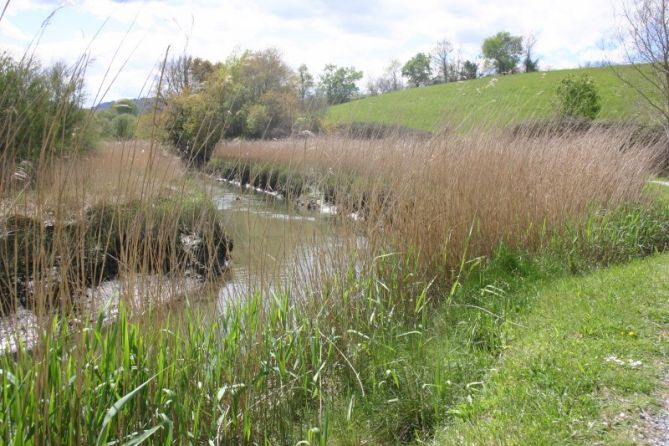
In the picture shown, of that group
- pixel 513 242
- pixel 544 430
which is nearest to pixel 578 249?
pixel 513 242

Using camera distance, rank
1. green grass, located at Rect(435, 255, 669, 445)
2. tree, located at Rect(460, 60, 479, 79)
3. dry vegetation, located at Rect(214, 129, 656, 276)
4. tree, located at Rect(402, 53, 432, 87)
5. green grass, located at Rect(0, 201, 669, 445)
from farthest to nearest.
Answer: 1. tree, located at Rect(402, 53, 432, 87)
2. tree, located at Rect(460, 60, 479, 79)
3. dry vegetation, located at Rect(214, 129, 656, 276)
4. green grass, located at Rect(435, 255, 669, 445)
5. green grass, located at Rect(0, 201, 669, 445)

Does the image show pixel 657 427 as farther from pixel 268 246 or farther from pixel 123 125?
pixel 123 125

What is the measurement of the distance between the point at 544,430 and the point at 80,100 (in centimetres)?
262

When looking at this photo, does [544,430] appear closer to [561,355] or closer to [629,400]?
[629,400]

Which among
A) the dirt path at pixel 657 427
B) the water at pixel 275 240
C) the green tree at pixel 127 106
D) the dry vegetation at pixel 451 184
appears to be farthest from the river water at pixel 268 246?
the dirt path at pixel 657 427

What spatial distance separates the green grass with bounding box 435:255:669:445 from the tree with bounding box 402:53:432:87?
64517mm

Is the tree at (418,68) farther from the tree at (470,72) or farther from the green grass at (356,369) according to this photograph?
the green grass at (356,369)

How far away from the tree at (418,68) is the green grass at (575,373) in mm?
64517

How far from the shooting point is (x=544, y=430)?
2.74 meters

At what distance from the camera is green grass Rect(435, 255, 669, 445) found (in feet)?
9.01

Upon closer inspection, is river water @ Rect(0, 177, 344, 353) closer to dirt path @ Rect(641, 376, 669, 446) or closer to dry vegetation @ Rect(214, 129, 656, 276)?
dry vegetation @ Rect(214, 129, 656, 276)

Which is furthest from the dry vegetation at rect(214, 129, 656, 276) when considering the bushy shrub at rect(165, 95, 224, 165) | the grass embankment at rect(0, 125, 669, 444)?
the bushy shrub at rect(165, 95, 224, 165)

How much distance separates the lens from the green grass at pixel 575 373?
275 cm

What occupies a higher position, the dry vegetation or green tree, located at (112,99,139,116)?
green tree, located at (112,99,139,116)
